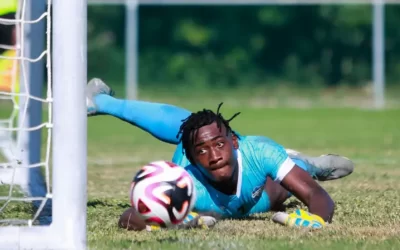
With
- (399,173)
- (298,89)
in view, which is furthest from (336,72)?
(399,173)

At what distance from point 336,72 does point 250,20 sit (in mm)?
→ 2750

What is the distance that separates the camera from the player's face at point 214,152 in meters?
5.64

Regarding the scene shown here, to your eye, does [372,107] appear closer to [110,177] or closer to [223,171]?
[110,177]

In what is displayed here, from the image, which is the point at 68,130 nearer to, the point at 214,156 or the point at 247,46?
the point at 214,156

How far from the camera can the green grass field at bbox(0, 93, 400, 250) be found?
5.15m

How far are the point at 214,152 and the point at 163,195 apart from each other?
58 cm

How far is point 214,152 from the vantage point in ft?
18.5

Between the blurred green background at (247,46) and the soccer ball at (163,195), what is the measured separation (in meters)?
20.3

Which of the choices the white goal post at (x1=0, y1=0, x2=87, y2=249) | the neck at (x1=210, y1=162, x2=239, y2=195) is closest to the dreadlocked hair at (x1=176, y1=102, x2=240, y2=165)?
the neck at (x1=210, y1=162, x2=239, y2=195)

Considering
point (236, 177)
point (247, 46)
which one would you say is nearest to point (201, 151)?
point (236, 177)

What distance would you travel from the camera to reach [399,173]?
9.45 metres

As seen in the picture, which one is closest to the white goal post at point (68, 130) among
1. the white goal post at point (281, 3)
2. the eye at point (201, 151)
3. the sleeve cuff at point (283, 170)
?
the eye at point (201, 151)

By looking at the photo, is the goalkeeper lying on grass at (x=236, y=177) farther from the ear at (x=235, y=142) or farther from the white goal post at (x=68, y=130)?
the white goal post at (x=68, y=130)

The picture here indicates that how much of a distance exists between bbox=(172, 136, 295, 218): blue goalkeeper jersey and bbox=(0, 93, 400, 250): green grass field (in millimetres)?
122
